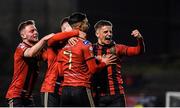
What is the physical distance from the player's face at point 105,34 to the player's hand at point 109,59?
229 millimetres

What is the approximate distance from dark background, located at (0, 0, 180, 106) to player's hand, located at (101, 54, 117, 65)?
7.29 meters

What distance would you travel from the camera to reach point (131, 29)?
1978 centimetres

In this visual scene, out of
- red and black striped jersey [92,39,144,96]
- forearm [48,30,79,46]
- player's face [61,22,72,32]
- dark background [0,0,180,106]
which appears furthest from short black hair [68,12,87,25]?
dark background [0,0,180,106]

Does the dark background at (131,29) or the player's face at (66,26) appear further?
the dark background at (131,29)

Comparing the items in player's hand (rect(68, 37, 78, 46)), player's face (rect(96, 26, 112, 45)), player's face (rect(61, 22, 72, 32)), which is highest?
player's face (rect(61, 22, 72, 32))

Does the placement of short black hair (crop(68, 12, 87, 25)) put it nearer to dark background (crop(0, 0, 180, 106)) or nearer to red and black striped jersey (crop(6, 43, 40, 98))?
red and black striped jersey (crop(6, 43, 40, 98))

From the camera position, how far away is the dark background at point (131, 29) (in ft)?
60.3

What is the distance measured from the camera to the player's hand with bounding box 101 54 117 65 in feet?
31.6

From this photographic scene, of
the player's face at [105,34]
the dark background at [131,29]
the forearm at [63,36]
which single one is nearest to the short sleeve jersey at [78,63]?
the forearm at [63,36]

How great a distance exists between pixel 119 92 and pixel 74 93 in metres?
0.96

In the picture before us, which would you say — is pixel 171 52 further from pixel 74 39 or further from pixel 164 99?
pixel 74 39

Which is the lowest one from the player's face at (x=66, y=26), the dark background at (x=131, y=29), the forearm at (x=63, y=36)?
the forearm at (x=63, y=36)

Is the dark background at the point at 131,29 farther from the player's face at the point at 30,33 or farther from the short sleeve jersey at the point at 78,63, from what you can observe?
the short sleeve jersey at the point at 78,63

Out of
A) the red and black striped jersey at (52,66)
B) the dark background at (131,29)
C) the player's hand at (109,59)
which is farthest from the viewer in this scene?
the dark background at (131,29)
